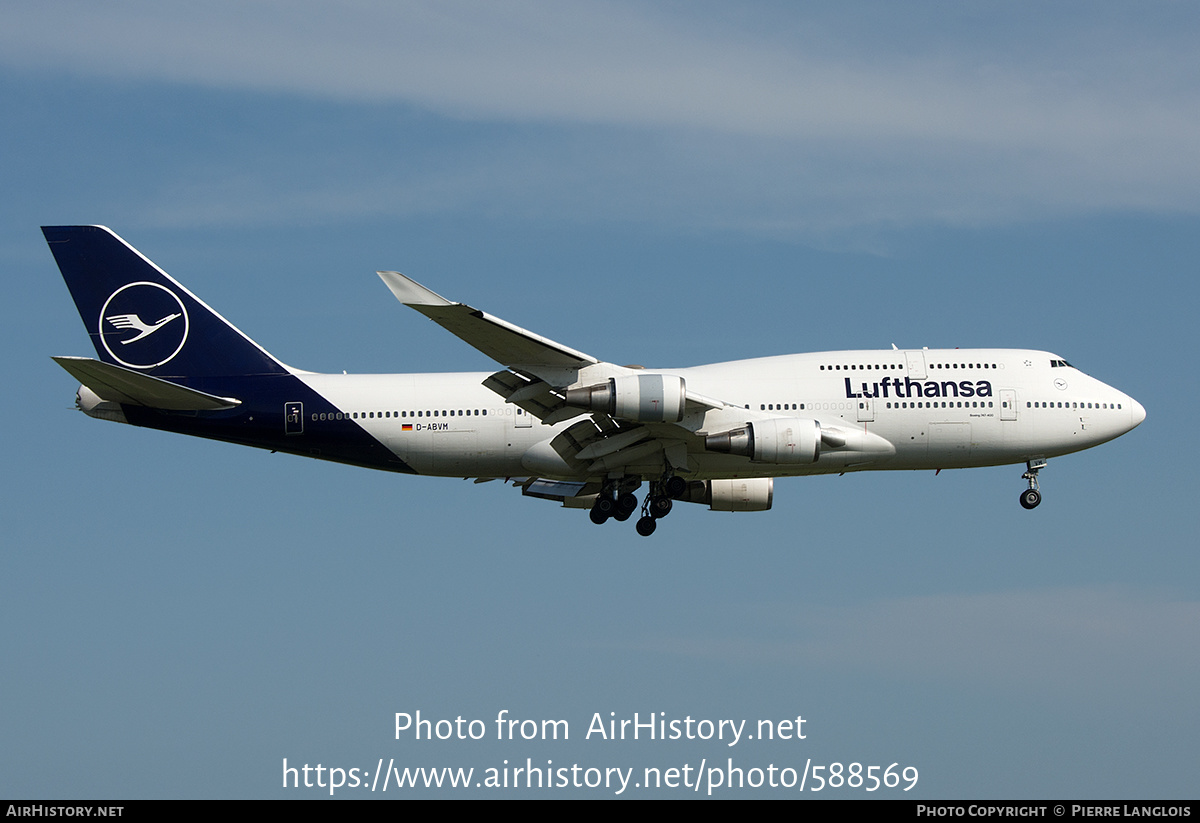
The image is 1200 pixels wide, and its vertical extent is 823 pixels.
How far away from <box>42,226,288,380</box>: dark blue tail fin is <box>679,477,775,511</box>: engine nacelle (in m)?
14.6

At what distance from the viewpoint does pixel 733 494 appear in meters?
45.3

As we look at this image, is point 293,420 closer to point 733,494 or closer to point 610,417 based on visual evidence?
point 610,417

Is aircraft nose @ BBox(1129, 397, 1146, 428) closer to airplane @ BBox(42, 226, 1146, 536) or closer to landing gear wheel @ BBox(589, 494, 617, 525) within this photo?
airplane @ BBox(42, 226, 1146, 536)

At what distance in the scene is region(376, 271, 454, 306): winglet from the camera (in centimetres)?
3269

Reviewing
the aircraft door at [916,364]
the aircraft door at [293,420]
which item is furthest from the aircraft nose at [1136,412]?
the aircraft door at [293,420]

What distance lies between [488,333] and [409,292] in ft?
10.5

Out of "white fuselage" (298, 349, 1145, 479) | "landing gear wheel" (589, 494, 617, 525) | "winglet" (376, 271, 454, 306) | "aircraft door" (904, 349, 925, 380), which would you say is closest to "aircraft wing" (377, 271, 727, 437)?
"winglet" (376, 271, 454, 306)

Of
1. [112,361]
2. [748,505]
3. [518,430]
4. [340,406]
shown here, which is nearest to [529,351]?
[518,430]

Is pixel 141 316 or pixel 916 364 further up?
pixel 141 316

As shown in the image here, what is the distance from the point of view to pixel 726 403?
41.4m

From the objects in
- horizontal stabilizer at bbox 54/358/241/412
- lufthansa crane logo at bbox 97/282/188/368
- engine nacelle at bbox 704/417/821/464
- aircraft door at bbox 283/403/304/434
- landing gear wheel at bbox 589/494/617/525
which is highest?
lufthansa crane logo at bbox 97/282/188/368

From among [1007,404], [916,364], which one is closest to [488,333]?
[916,364]

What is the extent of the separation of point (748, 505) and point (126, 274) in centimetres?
2275

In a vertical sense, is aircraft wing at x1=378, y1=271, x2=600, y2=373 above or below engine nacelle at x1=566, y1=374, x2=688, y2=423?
above
